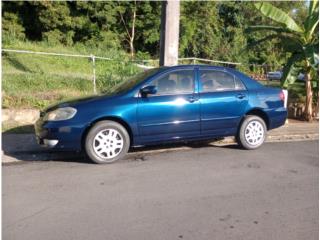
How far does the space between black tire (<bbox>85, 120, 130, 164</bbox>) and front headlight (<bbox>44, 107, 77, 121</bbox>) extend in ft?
1.30

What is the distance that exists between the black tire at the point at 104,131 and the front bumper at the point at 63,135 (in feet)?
0.51

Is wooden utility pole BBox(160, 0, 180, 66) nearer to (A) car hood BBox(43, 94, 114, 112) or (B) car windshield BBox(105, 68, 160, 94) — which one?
(B) car windshield BBox(105, 68, 160, 94)

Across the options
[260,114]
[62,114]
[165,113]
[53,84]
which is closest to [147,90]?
[165,113]

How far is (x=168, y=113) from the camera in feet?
24.2

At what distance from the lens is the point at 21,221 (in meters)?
4.52

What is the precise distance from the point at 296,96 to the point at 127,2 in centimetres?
2024

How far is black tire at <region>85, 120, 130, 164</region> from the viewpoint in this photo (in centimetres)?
693

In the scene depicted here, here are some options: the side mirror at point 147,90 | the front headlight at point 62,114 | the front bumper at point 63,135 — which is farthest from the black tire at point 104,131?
the side mirror at point 147,90

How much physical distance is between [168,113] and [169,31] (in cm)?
294

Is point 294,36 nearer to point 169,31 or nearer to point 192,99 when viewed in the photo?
point 169,31

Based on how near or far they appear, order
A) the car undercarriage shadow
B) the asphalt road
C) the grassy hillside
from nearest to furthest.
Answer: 1. the asphalt road
2. the car undercarriage shadow
3. the grassy hillside

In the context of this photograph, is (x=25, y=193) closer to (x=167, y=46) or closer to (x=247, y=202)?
(x=247, y=202)

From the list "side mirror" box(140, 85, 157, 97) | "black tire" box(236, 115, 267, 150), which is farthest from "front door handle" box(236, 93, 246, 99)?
"side mirror" box(140, 85, 157, 97)

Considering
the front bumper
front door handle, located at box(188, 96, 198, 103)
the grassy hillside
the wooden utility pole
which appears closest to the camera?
the front bumper
